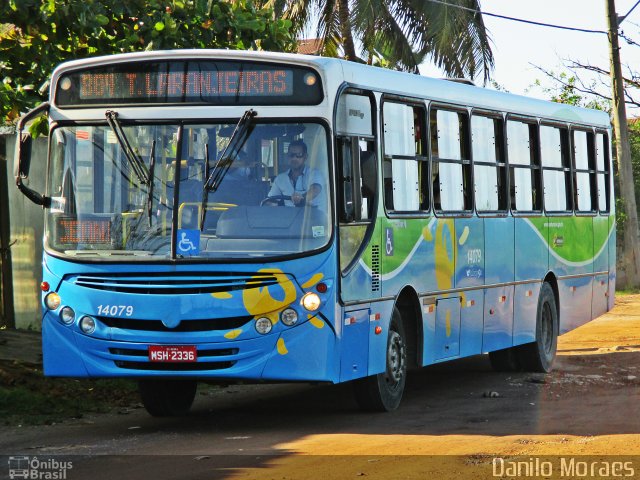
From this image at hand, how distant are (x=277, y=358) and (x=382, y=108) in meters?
2.61

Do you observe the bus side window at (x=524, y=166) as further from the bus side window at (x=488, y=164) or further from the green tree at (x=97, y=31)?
the green tree at (x=97, y=31)

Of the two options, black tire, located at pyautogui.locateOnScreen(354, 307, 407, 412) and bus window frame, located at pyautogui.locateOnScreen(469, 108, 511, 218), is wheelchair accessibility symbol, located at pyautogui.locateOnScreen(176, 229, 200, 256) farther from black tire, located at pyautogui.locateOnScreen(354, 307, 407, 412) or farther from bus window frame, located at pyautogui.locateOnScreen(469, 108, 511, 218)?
bus window frame, located at pyautogui.locateOnScreen(469, 108, 511, 218)

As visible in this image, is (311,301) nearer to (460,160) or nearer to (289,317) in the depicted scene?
(289,317)

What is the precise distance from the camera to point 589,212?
18.3 m

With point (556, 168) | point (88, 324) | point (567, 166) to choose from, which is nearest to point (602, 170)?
point (567, 166)

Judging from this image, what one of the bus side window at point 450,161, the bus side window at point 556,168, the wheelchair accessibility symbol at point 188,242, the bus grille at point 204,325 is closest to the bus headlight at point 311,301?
the bus grille at point 204,325

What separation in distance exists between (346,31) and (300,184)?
67.0 ft

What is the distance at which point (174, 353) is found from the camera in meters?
10.7

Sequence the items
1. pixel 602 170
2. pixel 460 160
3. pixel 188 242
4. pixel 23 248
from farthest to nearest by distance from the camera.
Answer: pixel 602 170 < pixel 23 248 < pixel 460 160 < pixel 188 242

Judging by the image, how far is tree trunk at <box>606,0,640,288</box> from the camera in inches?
1220

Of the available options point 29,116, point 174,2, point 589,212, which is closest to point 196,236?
point 29,116

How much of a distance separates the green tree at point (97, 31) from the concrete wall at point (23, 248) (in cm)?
171

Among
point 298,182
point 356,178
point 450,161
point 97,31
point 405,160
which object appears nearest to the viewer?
point 298,182

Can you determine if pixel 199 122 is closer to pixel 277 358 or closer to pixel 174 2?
pixel 277 358
